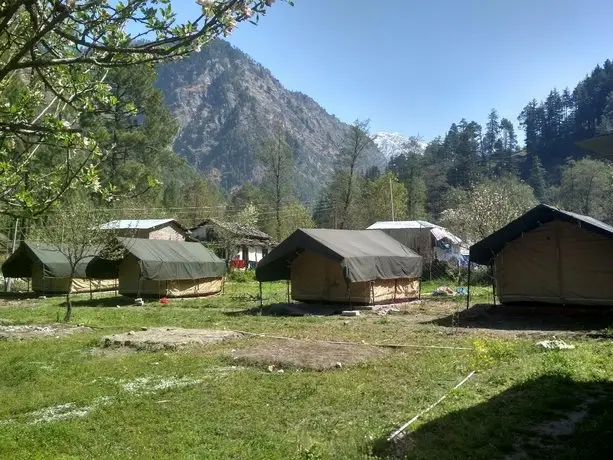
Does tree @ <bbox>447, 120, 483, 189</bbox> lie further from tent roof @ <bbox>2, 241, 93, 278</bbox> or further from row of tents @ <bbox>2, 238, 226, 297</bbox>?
tent roof @ <bbox>2, 241, 93, 278</bbox>

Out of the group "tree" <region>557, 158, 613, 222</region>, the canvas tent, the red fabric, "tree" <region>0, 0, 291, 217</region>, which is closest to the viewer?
"tree" <region>0, 0, 291, 217</region>

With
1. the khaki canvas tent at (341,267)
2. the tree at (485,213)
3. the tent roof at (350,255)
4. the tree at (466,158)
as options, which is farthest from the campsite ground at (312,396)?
the tree at (466,158)

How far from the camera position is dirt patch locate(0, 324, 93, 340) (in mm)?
13953

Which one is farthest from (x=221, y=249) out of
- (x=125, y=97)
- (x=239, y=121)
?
(x=239, y=121)

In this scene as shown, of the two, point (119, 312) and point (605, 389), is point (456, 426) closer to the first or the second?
point (605, 389)

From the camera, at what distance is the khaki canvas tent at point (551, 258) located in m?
15.7

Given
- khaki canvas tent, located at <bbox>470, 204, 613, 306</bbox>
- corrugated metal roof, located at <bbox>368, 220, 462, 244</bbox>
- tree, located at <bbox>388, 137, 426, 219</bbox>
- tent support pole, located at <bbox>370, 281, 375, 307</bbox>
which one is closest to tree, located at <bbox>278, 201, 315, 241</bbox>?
tree, located at <bbox>388, 137, 426, 219</bbox>

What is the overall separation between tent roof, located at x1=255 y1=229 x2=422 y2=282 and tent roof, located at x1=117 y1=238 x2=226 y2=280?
5.97 m

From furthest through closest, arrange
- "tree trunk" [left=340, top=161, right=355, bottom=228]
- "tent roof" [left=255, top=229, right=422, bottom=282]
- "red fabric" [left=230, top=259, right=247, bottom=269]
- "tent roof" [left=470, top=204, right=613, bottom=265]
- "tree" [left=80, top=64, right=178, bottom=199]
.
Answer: "tree trunk" [left=340, top=161, right=355, bottom=228], "red fabric" [left=230, top=259, right=247, bottom=269], "tree" [left=80, top=64, right=178, bottom=199], "tent roof" [left=255, top=229, right=422, bottom=282], "tent roof" [left=470, top=204, right=613, bottom=265]

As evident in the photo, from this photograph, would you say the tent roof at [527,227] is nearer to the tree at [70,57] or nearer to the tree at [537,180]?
the tree at [70,57]

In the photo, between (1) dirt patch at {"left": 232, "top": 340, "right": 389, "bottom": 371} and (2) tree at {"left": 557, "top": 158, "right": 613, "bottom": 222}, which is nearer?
(1) dirt patch at {"left": 232, "top": 340, "right": 389, "bottom": 371}

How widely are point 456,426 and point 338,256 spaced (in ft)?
40.7

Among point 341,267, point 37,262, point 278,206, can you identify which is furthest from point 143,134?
point 341,267

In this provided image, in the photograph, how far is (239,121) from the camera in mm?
192250
